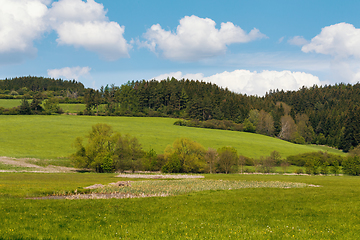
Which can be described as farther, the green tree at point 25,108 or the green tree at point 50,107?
the green tree at point 50,107

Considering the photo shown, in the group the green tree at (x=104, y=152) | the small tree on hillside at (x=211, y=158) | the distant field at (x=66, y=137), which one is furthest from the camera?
the distant field at (x=66, y=137)

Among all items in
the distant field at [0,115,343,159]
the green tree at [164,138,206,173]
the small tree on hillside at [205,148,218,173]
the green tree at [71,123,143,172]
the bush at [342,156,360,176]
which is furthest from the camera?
the distant field at [0,115,343,159]

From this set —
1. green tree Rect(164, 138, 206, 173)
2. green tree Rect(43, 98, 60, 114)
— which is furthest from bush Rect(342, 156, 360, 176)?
green tree Rect(43, 98, 60, 114)

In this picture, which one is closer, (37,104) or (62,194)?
(62,194)

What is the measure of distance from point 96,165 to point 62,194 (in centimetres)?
3850

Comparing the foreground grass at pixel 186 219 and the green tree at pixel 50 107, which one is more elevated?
the green tree at pixel 50 107

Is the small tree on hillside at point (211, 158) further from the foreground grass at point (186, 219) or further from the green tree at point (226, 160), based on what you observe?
the foreground grass at point (186, 219)

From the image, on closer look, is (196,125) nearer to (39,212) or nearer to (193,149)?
(193,149)

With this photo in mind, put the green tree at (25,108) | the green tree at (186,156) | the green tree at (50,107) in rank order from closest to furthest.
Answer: the green tree at (186,156), the green tree at (25,108), the green tree at (50,107)

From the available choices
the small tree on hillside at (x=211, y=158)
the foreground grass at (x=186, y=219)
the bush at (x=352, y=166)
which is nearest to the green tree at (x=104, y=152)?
the small tree on hillside at (x=211, y=158)

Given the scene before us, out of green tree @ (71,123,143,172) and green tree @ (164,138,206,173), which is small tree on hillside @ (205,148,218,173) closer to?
green tree @ (164,138,206,173)

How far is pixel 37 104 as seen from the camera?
158 meters

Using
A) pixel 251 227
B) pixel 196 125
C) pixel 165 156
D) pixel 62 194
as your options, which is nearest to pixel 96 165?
pixel 165 156

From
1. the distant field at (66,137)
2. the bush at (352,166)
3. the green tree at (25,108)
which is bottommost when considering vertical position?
the bush at (352,166)
